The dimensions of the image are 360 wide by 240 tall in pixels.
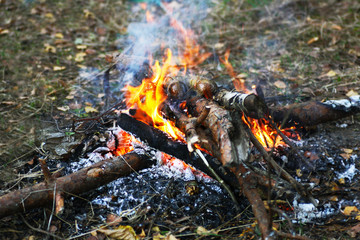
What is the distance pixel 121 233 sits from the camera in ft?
8.83

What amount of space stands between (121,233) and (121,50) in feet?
13.0

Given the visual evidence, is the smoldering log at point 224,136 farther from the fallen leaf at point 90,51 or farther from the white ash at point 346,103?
the fallen leaf at point 90,51

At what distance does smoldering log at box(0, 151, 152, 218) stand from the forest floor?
0.23m

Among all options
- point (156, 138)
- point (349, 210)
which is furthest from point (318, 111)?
point (156, 138)

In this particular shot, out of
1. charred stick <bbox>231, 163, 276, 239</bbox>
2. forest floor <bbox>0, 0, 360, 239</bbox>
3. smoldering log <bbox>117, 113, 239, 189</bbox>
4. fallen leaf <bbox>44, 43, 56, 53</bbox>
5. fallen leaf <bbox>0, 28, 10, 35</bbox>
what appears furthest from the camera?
fallen leaf <bbox>0, 28, 10, 35</bbox>

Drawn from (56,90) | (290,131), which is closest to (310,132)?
(290,131)

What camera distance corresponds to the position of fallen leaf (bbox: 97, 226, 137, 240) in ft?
8.77

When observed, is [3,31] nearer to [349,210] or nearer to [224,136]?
[224,136]

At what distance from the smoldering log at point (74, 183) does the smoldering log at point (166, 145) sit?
0.69 ft

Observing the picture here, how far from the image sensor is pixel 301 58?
5.44 m

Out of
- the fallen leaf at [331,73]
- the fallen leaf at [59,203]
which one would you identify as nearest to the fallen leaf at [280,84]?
the fallen leaf at [331,73]

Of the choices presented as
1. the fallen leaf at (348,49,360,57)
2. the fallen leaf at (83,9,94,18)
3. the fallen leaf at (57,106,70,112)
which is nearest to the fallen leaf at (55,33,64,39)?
the fallen leaf at (83,9,94,18)

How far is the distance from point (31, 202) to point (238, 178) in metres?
1.75

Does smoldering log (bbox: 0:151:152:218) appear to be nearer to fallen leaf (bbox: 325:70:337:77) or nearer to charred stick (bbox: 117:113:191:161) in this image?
charred stick (bbox: 117:113:191:161)
